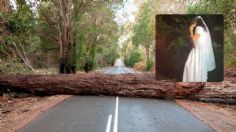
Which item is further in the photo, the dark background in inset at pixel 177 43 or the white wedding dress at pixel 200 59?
the white wedding dress at pixel 200 59

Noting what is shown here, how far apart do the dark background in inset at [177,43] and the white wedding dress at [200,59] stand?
11 cm

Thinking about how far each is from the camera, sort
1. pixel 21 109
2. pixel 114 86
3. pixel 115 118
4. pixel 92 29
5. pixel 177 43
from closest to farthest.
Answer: pixel 177 43, pixel 115 118, pixel 21 109, pixel 114 86, pixel 92 29

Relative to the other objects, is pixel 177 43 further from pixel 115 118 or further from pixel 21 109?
pixel 21 109

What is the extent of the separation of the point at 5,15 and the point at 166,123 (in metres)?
13.0

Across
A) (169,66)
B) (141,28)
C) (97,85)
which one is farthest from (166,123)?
(141,28)

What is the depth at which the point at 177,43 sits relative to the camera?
31.2 ft

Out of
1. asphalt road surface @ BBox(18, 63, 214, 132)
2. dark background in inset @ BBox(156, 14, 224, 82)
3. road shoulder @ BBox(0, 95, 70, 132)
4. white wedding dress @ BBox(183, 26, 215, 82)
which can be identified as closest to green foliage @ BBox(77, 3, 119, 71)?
road shoulder @ BBox(0, 95, 70, 132)

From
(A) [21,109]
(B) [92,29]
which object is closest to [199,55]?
(A) [21,109]

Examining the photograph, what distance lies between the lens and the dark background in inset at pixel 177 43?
364 inches

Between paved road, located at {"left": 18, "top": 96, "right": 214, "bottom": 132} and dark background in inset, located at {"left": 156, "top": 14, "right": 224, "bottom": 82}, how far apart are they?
374 cm

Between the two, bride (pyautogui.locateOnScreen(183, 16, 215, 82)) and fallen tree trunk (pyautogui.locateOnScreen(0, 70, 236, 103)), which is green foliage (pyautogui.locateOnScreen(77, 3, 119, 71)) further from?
bride (pyautogui.locateOnScreen(183, 16, 215, 82))

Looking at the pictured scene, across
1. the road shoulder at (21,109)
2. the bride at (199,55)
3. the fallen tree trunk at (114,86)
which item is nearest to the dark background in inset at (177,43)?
the bride at (199,55)

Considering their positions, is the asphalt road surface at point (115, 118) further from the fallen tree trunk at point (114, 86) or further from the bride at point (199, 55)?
the bride at point (199, 55)

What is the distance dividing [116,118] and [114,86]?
23.3 ft
